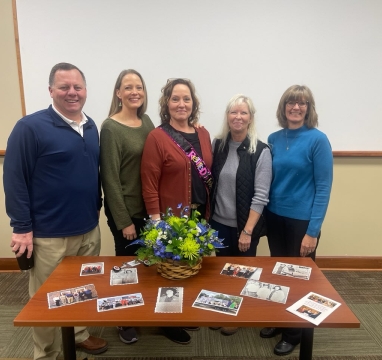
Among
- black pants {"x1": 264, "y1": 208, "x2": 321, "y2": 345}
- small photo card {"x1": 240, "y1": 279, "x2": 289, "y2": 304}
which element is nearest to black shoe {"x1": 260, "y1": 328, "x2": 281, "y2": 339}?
black pants {"x1": 264, "y1": 208, "x2": 321, "y2": 345}

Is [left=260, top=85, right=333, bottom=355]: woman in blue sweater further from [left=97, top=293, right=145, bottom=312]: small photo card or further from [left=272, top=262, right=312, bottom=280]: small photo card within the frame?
[left=97, top=293, right=145, bottom=312]: small photo card

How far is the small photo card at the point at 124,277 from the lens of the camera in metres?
1.41

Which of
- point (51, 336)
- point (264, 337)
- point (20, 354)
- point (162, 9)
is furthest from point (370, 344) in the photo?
point (162, 9)

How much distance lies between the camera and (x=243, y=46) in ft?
8.66

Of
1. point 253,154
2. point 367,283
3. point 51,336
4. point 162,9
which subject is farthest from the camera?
point 367,283

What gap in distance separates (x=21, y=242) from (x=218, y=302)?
992mm

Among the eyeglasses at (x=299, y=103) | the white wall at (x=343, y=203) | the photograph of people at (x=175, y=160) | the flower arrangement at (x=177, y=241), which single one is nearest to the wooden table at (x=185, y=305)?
the flower arrangement at (x=177, y=241)

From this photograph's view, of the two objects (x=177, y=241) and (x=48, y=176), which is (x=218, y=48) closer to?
(x=48, y=176)

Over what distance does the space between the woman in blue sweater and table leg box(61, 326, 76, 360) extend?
1200 mm

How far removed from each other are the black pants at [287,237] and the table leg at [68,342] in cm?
123

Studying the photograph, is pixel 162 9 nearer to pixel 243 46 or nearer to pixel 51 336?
pixel 243 46

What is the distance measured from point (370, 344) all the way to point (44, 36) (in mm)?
3252

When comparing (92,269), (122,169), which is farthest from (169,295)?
(122,169)

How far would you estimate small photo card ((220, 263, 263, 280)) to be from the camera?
1.47 metres
